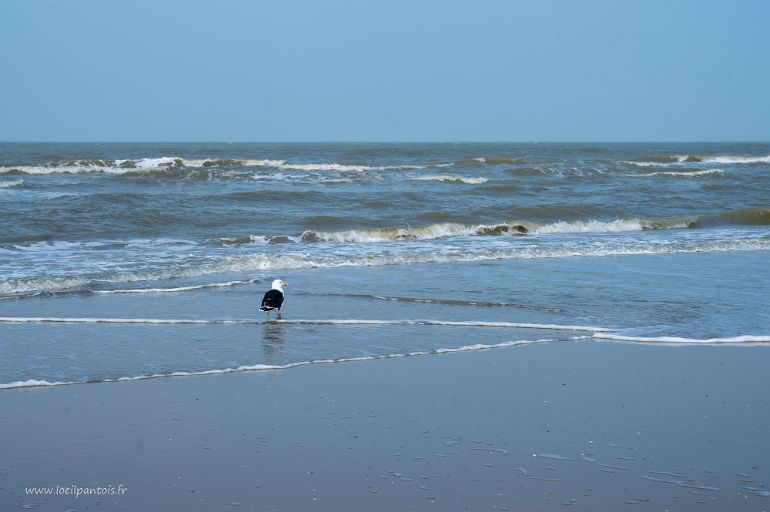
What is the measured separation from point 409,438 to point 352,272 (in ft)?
24.5

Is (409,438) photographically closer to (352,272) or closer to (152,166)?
(352,272)

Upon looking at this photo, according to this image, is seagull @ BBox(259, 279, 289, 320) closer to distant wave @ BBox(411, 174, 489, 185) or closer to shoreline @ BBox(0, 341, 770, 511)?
shoreline @ BBox(0, 341, 770, 511)

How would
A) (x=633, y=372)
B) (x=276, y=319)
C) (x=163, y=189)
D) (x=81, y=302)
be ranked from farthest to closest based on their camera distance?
(x=163, y=189)
(x=81, y=302)
(x=276, y=319)
(x=633, y=372)

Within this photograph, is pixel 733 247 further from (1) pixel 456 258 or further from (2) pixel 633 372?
(2) pixel 633 372

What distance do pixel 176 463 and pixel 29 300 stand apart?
20.4ft

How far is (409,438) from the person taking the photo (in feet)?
17.5

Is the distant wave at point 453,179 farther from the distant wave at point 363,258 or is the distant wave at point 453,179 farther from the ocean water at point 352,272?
the distant wave at point 363,258

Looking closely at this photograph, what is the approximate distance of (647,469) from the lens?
190 inches

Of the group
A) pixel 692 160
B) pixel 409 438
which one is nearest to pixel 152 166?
pixel 692 160

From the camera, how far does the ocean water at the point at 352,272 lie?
8141 millimetres

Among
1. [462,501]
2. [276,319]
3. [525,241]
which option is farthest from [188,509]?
[525,241]

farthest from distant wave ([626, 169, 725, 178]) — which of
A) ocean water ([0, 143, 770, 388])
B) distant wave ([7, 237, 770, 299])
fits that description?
distant wave ([7, 237, 770, 299])

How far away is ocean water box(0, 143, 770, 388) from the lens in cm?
814

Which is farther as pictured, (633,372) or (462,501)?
(633,372)
